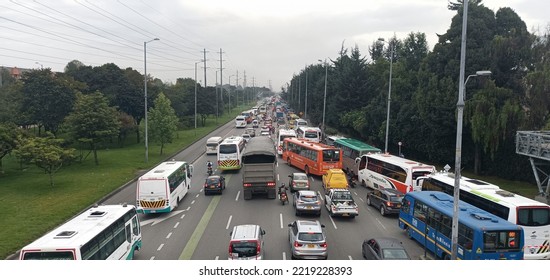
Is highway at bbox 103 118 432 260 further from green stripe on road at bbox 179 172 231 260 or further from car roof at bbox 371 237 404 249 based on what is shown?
car roof at bbox 371 237 404 249

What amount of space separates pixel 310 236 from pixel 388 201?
9.84m

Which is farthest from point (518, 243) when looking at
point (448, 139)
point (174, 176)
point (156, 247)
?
point (448, 139)

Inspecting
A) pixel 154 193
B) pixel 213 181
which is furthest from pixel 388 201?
pixel 154 193

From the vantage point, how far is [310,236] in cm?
1745

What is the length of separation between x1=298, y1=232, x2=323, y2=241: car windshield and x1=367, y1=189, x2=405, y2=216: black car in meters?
9.45

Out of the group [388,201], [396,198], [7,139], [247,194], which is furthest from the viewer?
[7,139]

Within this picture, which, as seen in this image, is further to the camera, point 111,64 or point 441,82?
point 111,64

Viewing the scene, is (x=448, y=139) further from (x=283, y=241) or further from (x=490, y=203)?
(x=283, y=241)

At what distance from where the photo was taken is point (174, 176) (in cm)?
2694

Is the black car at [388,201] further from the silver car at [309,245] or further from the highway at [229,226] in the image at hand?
the silver car at [309,245]

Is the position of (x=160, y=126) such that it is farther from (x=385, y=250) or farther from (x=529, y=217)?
(x=529, y=217)


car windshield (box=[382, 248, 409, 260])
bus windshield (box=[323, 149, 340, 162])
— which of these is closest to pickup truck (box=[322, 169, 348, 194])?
bus windshield (box=[323, 149, 340, 162])

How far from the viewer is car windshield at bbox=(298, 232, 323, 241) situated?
57.1ft

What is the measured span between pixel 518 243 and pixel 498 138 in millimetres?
19563
